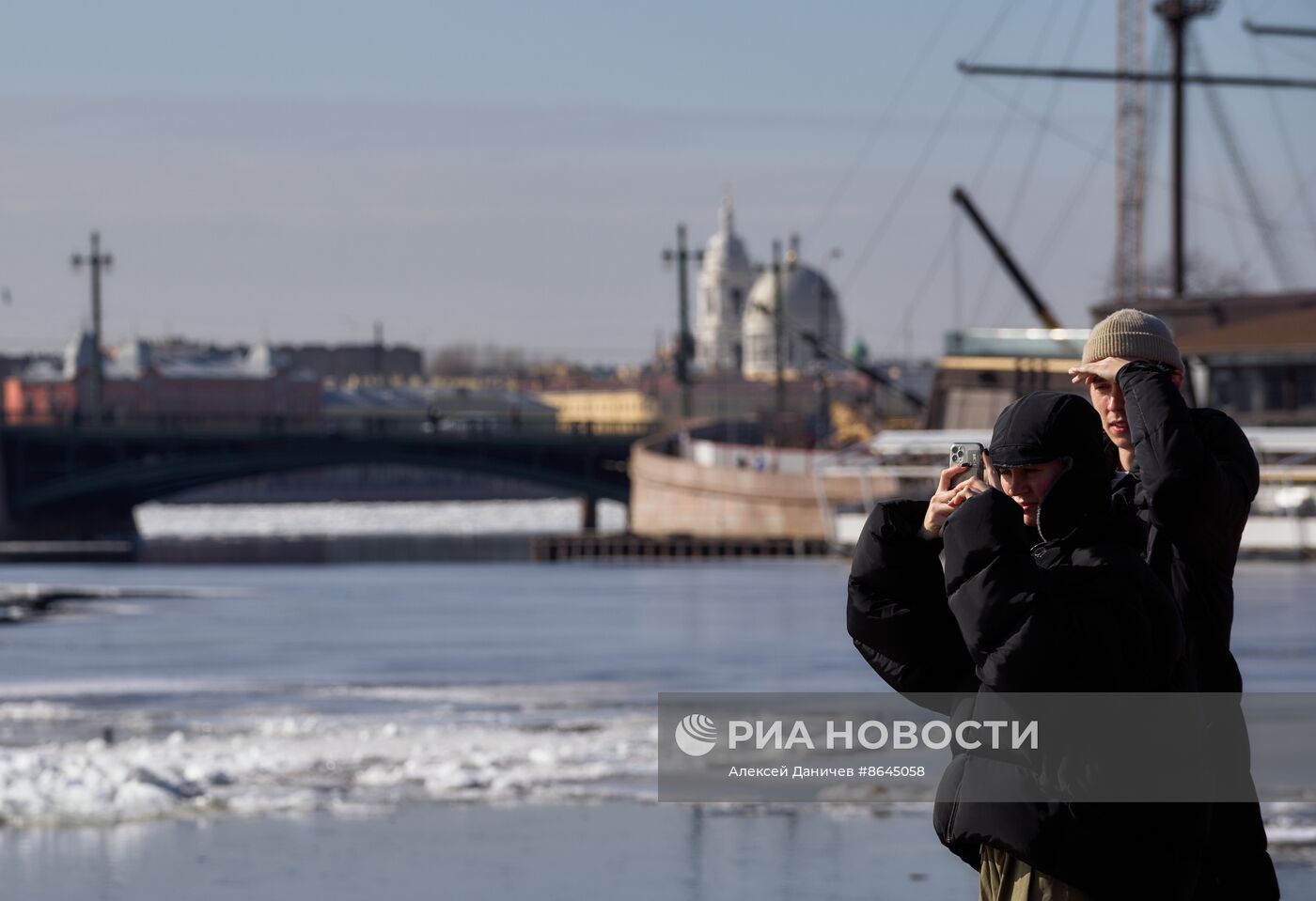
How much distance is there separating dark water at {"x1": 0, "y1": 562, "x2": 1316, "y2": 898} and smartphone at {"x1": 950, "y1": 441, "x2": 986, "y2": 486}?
16.2ft

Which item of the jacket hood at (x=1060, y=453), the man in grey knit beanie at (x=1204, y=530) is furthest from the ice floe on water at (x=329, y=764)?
the jacket hood at (x=1060, y=453)

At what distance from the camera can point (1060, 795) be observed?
4.05 meters

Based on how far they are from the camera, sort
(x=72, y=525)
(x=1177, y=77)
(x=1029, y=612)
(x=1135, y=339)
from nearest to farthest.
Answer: (x=1029, y=612) → (x=1135, y=339) → (x=1177, y=77) → (x=72, y=525)

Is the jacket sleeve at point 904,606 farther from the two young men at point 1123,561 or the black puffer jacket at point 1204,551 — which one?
the black puffer jacket at point 1204,551

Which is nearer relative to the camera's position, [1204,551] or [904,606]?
[904,606]

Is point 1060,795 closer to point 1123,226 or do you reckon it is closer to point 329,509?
point 1123,226

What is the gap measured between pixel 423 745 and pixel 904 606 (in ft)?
34.0

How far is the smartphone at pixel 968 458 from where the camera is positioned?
13.5 ft

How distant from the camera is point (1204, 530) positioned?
4418mm

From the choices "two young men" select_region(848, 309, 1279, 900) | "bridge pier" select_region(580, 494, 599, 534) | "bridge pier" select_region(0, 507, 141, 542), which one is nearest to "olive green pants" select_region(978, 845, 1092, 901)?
"two young men" select_region(848, 309, 1279, 900)

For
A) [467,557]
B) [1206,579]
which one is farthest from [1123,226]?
[1206,579]

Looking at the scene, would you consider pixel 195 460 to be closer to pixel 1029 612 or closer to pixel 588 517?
pixel 588 517

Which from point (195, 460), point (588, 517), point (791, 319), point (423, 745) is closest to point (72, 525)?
point (195, 460)

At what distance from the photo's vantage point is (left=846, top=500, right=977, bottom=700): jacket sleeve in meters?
4.21
